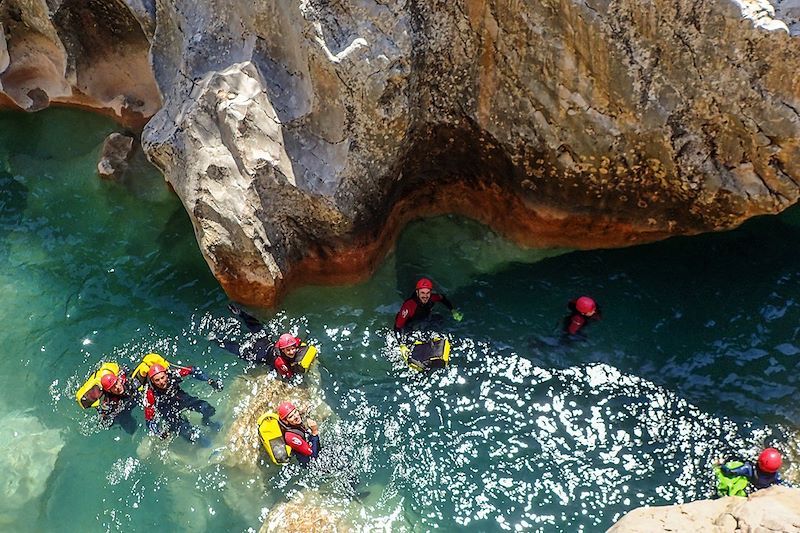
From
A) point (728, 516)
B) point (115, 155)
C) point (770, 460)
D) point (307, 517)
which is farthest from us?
point (115, 155)

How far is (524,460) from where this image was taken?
953 cm

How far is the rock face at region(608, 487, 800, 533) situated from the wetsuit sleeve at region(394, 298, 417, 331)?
4.78 meters

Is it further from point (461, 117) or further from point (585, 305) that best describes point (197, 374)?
point (585, 305)

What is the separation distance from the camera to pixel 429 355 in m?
10.5

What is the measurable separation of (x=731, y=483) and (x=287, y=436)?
19.8 ft

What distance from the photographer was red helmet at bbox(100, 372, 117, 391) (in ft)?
32.3

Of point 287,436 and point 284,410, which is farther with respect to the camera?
point 284,410

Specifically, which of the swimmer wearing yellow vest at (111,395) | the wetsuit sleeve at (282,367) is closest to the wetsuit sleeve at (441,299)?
the wetsuit sleeve at (282,367)

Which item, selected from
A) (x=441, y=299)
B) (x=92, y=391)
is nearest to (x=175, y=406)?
(x=92, y=391)

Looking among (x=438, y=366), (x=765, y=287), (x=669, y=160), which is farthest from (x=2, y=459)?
(x=765, y=287)

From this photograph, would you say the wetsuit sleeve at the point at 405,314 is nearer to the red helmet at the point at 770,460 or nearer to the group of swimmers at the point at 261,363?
the group of swimmers at the point at 261,363

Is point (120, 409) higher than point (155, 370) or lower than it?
lower

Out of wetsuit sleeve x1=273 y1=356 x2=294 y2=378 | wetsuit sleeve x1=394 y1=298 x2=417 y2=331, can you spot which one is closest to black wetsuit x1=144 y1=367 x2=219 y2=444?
wetsuit sleeve x1=273 y1=356 x2=294 y2=378

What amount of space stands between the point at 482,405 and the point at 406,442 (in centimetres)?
129
